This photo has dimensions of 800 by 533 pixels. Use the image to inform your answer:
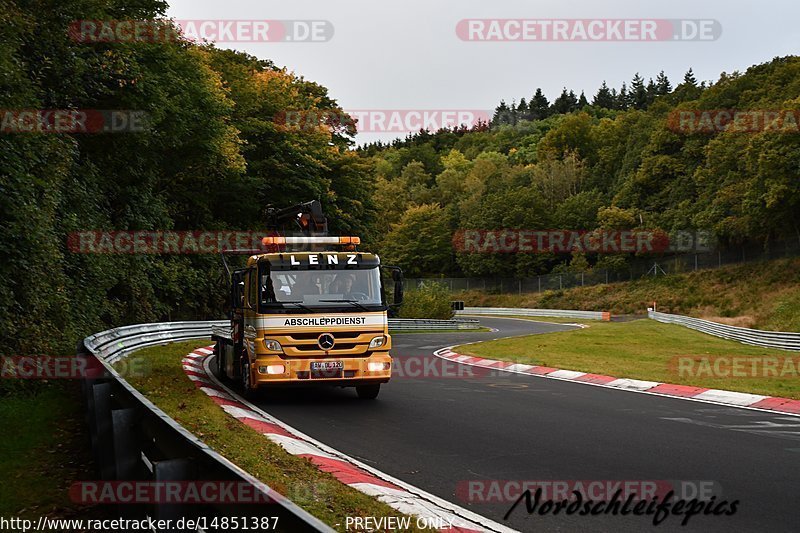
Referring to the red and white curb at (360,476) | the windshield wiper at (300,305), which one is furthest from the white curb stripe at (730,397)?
the red and white curb at (360,476)

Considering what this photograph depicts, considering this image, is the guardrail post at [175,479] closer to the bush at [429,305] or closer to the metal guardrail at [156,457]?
the metal guardrail at [156,457]

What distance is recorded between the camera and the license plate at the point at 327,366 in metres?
12.6

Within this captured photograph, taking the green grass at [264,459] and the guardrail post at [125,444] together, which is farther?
the green grass at [264,459]

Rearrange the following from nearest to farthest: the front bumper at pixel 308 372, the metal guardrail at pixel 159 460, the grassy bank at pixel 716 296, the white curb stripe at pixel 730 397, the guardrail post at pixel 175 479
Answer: the metal guardrail at pixel 159 460, the guardrail post at pixel 175 479, the front bumper at pixel 308 372, the white curb stripe at pixel 730 397, the grassy bank at pixel 716 296

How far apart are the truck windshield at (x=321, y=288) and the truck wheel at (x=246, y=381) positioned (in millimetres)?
1509

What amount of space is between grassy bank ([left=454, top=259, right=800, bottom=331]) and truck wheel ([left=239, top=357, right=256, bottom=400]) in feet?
125

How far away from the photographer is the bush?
54.2 metres

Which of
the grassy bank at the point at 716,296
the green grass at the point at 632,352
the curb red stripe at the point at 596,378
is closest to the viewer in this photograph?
the green grass at the point at 632,352

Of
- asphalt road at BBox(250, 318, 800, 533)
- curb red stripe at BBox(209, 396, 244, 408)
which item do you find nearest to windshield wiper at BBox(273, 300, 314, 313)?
asphalt road at BBox(250, 318, 800, 533)

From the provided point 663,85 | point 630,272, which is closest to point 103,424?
point 630,272

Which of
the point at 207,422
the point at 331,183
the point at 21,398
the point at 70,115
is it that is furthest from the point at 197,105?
the point at 207,422

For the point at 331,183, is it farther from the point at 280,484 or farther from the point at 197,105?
the point at 280,484

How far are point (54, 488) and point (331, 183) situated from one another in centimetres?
4506

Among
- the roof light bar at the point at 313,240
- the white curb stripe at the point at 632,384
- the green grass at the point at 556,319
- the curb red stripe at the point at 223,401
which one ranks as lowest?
the green grass at the point at 556,319
